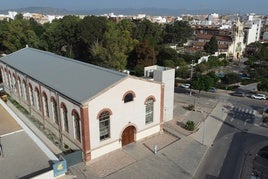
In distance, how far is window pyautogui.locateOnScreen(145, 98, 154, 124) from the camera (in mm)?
30834

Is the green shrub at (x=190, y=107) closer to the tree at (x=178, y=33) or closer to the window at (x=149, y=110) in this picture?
the window at (x=149, y=110)

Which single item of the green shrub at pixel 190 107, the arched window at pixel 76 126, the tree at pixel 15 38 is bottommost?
the green shrub at pixel 190 107

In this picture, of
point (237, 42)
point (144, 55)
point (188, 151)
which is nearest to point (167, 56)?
point (144, 55)

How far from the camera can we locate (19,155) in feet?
83.6

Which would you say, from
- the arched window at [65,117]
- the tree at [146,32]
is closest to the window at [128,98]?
the arched window at [65,117]

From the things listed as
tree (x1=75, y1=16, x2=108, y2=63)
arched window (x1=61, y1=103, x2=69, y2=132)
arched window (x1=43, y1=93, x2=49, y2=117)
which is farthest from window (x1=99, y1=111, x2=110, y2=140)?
tree (x1=75, y1=16, x2=108, y2=63)

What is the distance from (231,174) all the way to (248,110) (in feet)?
68.3

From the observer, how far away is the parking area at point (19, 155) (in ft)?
74.9

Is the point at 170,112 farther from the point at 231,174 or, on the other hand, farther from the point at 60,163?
the point at 60,163

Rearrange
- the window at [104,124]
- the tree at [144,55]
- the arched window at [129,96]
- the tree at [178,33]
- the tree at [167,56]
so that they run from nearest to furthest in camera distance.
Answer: the window at [104,124] < the arched window at [129,96] < the tree at [144,55] < the tree at [167,56] < the tree at [178,33]

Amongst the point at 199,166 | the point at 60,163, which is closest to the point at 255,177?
the point at 199,166

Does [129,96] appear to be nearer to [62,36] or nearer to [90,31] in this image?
[90,31]

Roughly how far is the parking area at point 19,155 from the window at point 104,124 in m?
6.00

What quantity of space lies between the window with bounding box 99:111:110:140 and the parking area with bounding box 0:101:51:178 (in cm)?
600
